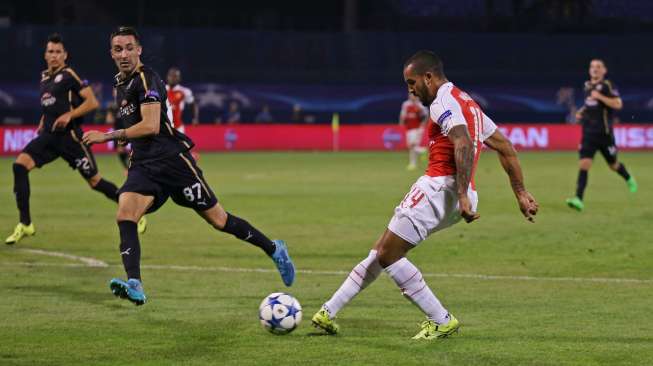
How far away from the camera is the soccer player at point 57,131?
14.0 meters

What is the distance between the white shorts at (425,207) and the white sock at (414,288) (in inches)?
8.6

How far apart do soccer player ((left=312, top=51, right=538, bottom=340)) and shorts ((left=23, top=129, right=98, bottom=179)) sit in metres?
6.77

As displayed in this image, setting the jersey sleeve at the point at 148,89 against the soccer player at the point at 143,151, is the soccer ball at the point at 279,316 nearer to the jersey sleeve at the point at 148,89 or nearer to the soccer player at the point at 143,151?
the soccer player at the point at 143,151

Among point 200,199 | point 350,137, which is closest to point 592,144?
point 200,199

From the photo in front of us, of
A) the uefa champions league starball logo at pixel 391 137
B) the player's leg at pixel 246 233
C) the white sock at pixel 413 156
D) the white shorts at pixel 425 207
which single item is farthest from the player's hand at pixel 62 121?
the uefa champions league starball logo at pixel 391 137

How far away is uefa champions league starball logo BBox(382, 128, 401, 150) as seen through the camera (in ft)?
140

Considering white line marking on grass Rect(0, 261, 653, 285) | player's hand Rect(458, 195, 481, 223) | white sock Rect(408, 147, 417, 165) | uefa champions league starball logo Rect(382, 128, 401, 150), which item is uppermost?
player's hand Rect(458, 195, 481, 223)

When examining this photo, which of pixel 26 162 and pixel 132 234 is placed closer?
pixel 132 234

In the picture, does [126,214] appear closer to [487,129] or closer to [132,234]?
[132,234]

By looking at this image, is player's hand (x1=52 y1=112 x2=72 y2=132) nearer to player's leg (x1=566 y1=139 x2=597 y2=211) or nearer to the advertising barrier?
player's leg (x1=566 y1=139 x2=597 y2=211)

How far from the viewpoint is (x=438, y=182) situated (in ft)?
26.2

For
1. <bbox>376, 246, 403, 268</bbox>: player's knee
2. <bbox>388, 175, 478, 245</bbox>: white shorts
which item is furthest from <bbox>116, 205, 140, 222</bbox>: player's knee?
<bbox>388, 175, 478, 245</bbox>: white shorts

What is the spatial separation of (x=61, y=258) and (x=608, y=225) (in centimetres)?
787

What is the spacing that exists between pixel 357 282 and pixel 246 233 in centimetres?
200
